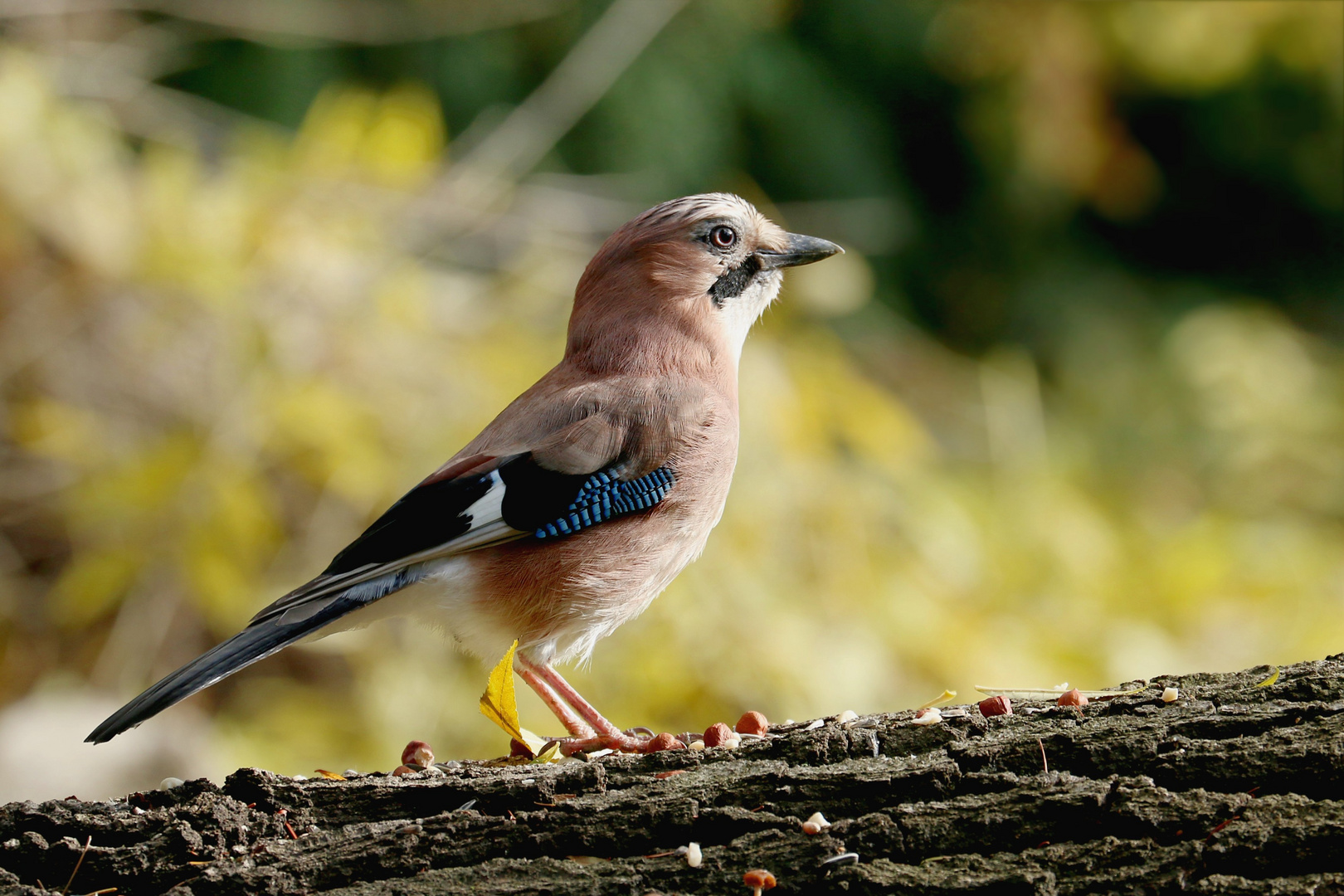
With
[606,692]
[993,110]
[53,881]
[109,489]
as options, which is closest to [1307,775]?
[53,881]

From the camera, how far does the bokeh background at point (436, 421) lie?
439 cm

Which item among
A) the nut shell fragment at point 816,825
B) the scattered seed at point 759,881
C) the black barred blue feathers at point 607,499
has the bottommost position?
the scattered seed at point 759,881

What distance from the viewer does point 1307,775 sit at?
191 cm

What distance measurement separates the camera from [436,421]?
15.3 ft

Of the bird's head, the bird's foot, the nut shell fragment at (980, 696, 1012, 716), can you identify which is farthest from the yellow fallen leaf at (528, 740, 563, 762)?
the bird's head

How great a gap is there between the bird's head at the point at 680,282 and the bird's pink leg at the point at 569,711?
818 millimetres

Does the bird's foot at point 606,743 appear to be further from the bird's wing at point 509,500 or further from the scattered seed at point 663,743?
the bird's wing at point 509,500

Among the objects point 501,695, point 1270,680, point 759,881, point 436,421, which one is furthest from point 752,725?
point 436,421

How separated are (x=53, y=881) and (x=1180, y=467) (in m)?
6.59

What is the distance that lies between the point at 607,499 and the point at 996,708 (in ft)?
3.32

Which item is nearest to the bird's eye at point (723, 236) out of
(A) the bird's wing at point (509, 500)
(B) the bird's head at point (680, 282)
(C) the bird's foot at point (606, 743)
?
(B) the bird's head at point (680, 282)

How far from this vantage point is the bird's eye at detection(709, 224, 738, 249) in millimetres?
3438

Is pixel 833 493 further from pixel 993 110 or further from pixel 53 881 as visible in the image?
pixel 993 110

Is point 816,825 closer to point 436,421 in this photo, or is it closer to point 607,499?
point 607,499
